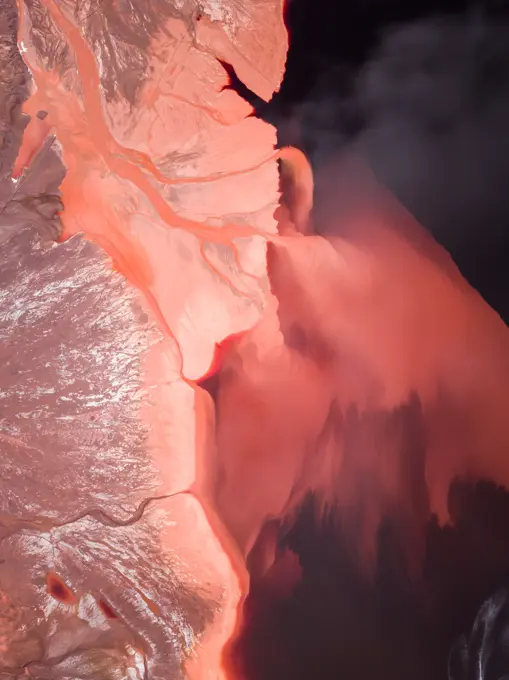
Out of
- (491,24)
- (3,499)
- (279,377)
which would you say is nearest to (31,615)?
(3,499)

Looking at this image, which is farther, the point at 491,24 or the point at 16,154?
the point at 16,154

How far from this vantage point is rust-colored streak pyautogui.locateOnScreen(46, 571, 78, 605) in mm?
1264

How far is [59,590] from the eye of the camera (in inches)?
50.1

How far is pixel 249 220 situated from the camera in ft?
3.86

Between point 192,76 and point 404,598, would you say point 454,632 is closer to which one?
point 404,598

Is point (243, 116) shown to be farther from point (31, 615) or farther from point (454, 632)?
point (31, 615)

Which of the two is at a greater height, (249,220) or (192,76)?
(192,76)

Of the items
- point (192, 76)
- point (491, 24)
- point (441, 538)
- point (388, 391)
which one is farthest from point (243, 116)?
point (441, 538)

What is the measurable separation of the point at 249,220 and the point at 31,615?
3.78 feet

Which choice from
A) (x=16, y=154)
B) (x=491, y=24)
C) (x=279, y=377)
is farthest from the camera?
(x=16, y=154)

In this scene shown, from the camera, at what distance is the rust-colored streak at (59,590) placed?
49.8 inches

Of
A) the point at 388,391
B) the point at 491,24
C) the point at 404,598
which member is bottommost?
the point at 404,598

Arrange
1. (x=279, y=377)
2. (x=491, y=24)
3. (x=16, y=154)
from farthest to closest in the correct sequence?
(x=16, y=154) → (x=279, y=377) → (x=491, y=24)

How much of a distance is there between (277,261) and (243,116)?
0.36 metres
